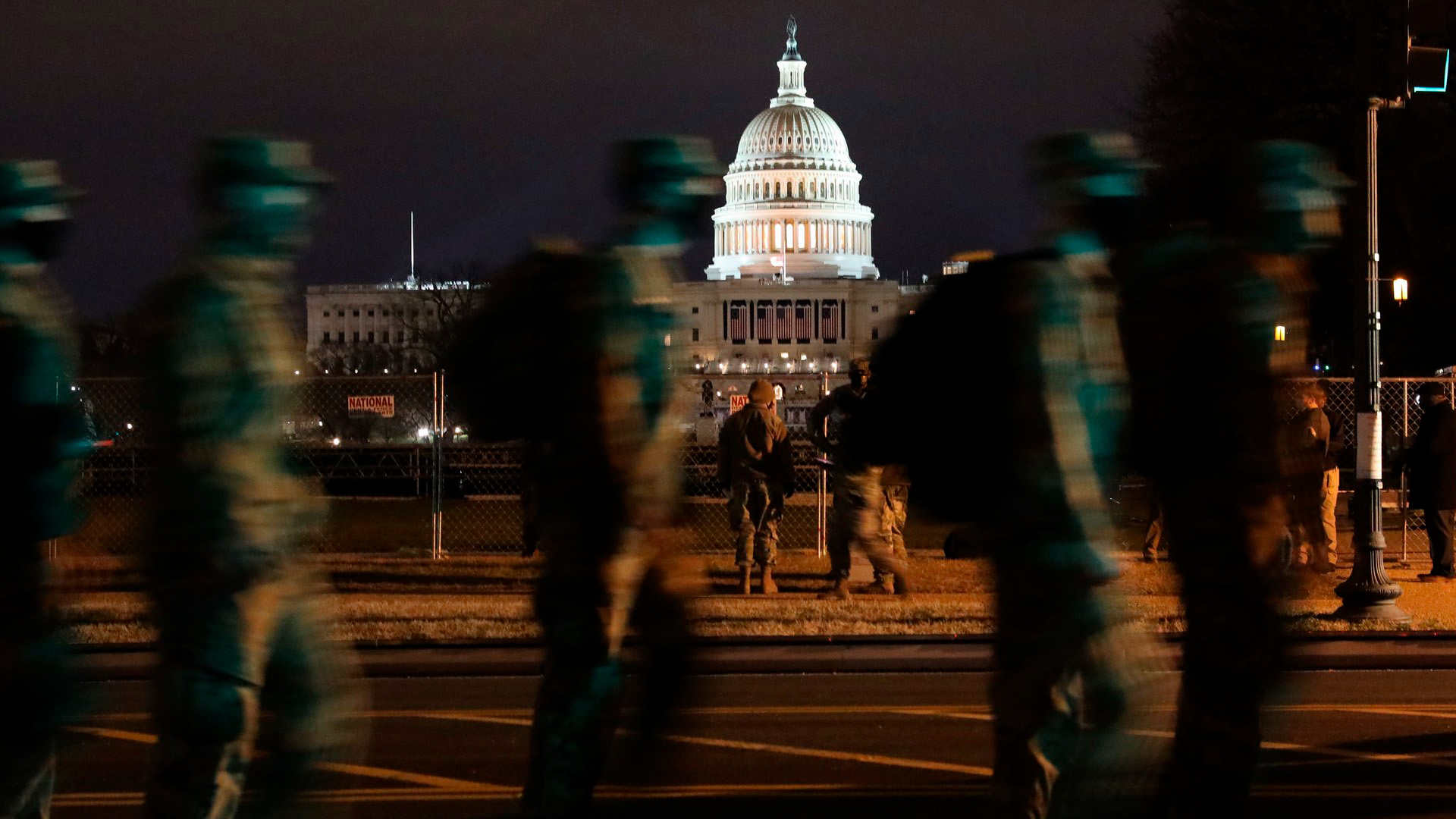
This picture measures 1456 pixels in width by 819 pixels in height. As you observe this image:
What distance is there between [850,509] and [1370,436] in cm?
346

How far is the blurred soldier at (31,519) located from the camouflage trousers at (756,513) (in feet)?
30.2

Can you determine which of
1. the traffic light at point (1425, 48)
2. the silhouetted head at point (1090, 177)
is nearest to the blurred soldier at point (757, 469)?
the traffic light at point (1425, 48)

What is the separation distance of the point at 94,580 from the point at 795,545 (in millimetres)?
15192

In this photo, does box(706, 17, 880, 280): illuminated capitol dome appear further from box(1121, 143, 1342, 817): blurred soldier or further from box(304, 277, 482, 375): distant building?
box(1121, 143, 1342, 817): blurred soldier

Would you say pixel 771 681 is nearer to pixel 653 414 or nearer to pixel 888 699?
pixel 888 699

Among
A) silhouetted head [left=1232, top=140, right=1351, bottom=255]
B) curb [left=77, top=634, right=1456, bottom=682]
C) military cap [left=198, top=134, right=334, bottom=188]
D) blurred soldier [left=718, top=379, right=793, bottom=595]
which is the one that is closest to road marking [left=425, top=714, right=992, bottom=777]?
curb [left=77, top=634, right=1456, bottom=682]

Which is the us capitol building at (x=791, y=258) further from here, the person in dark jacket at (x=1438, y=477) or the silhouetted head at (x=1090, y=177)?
the silhouetted head at (x=1090, y=177)

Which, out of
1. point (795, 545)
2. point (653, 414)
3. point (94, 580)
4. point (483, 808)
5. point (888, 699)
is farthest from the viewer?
point (795, 545)

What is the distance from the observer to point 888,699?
32.2ft

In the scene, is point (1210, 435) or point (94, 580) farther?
point (94, 580)

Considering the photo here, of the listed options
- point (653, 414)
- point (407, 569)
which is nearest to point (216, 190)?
point (653, 414)

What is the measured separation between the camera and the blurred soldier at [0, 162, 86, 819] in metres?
4.56

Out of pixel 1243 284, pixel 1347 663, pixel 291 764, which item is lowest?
pixel 1347 663

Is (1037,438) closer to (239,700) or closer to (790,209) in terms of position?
(239,700)
